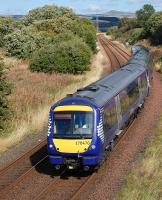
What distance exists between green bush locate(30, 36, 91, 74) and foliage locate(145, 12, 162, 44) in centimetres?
3631

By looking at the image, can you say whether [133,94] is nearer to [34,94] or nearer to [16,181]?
[16,181]

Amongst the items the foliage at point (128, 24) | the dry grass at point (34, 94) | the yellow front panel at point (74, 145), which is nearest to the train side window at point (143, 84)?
the dry grass at point (34, 94)

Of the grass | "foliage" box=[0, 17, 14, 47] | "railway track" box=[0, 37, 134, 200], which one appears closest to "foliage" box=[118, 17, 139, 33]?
"foliage" box=[0, 17, 14, 47]

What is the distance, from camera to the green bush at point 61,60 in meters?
41.6

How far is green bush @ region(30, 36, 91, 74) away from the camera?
41.6 meters

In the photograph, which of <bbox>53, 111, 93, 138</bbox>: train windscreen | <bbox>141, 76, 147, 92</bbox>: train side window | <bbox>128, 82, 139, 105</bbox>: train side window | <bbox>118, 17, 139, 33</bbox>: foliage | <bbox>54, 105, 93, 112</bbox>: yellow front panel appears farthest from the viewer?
<bbox>118, 17, 139, 33</bbox>: foliage

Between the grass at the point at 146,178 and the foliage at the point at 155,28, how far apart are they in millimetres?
61287

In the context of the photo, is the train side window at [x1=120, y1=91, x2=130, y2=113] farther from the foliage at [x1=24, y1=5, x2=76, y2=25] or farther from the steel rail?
the foliage at [x1=24, y1=5, x2=76, y2=25]

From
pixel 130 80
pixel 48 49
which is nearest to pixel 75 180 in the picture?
pixel 130 80

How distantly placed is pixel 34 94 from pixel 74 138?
15.5 m

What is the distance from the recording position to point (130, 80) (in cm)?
2094

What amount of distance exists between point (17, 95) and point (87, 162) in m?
15.6

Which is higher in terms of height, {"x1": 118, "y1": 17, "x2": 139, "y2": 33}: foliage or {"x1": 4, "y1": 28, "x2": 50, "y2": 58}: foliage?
{"x1": 4, "y1": 28, "x2": 50, "y2": 58}: foliage

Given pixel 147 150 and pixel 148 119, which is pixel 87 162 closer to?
pixel 147 150
